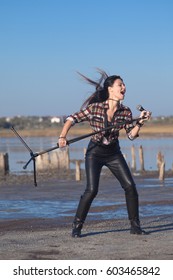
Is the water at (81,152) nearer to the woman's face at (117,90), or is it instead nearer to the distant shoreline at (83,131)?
the woman's face at (117,90)

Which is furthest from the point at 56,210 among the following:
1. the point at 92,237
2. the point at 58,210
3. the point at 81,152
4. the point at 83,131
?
the point at 83,131

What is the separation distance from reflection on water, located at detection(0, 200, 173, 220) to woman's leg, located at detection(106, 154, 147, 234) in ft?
11.4

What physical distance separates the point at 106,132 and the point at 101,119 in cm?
21

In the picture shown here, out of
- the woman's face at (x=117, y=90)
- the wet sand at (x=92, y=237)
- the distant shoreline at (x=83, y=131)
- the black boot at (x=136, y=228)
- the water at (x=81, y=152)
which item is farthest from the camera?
the distant shoreline at (x=83, y=131)

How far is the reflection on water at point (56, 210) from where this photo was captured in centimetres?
1564

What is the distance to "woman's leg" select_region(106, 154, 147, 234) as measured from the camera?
36.4ft

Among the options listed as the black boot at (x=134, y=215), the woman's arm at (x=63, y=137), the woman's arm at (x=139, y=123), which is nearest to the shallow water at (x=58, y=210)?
the black boot at (x=134, y=215)

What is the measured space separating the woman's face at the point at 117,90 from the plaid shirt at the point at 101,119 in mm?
143

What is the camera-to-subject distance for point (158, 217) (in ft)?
46.8

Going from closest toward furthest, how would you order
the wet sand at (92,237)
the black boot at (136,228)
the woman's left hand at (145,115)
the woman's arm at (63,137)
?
the wet sand at (92,237) < the woman's arm at (63,137) < the woman's left hand at (145,115) < the black boot at (136,228)

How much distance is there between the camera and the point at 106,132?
10.9 metres
